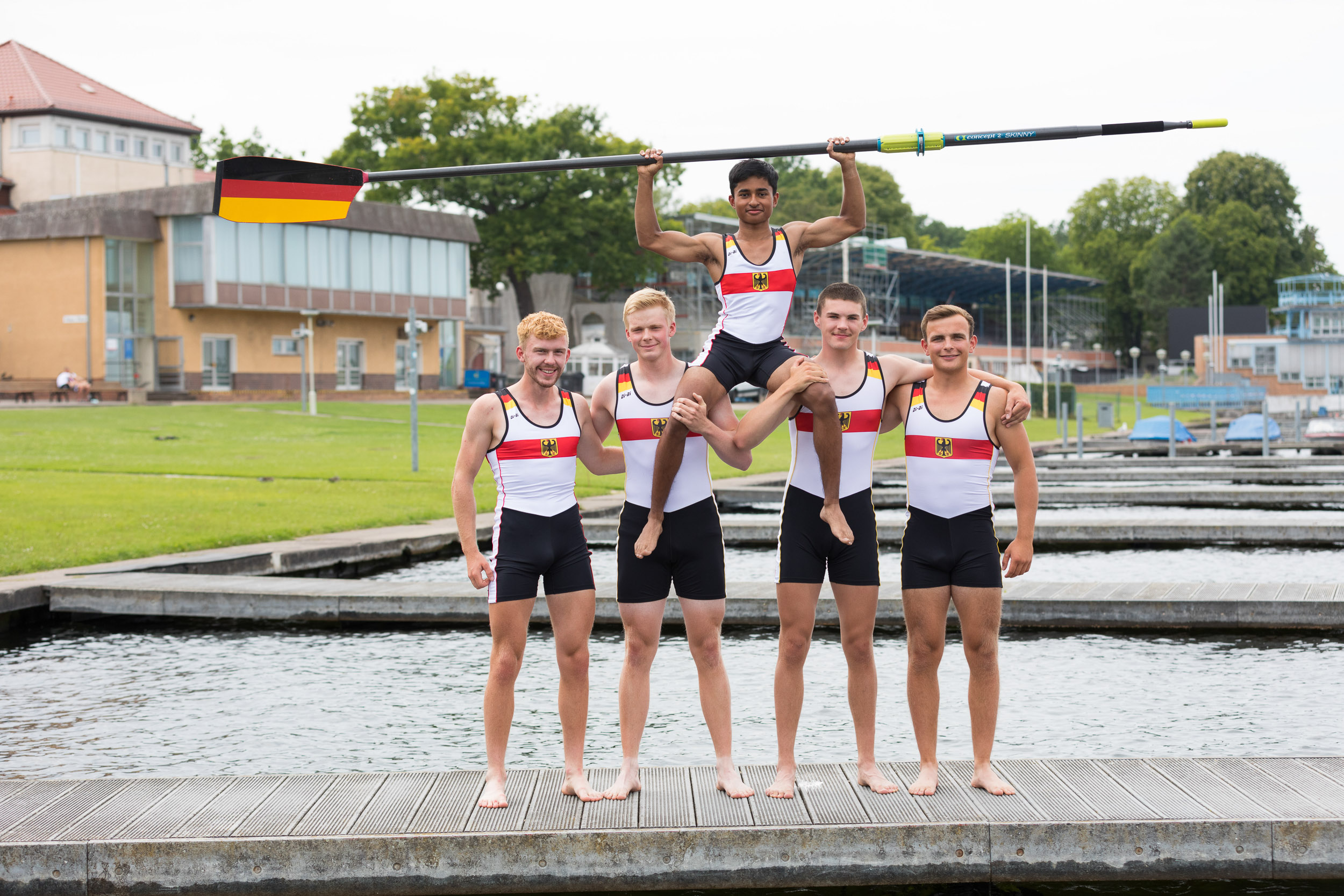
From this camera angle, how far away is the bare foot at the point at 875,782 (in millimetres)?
5758

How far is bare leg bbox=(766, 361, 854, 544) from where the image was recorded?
17.7 ft

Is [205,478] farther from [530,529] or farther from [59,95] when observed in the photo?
[59,95]

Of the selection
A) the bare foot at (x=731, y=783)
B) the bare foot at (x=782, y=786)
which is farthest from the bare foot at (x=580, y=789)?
the bare foot at (x=782, y=786)

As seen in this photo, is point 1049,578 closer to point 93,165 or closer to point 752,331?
point 752,331

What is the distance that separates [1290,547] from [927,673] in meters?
12.3

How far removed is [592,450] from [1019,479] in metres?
1.91

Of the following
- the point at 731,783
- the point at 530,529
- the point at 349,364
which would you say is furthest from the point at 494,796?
the point at 349,364

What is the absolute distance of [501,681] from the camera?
571cm

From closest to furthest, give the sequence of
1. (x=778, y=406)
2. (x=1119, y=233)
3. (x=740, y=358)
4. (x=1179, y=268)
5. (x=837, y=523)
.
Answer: (x=778, y=406)
(x=837, y=523)
(x=740, y=358)
(x=1179, y=268)
(x=1119, y=233)

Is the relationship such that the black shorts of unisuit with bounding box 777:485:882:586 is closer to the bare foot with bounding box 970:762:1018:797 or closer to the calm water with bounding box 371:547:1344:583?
the bare foot with bounding box 970:762:1018:797

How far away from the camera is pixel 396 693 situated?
898 centimetres

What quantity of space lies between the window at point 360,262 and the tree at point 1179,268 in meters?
74.8

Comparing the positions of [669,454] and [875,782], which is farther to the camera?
[875,782]

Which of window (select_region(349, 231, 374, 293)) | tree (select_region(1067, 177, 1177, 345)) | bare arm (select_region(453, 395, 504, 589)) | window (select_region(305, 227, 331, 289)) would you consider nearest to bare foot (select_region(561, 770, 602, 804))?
bare arm (select_region(453, 395, 504, 589))
